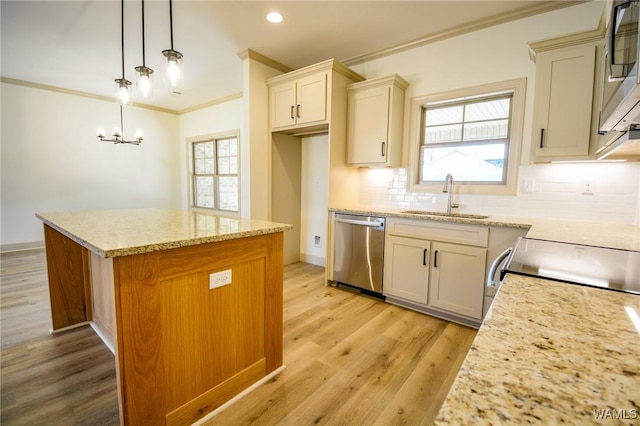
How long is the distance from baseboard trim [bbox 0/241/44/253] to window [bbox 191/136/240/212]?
250 centimetres

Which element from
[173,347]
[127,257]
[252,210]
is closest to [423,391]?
[173,347]

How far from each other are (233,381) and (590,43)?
126 inches

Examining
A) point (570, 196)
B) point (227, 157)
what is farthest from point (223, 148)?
point (570, 196)

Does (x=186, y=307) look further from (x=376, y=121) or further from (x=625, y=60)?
(x=376, y=121)

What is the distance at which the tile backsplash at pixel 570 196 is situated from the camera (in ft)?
7.23

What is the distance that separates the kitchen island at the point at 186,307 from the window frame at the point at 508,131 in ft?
6.64

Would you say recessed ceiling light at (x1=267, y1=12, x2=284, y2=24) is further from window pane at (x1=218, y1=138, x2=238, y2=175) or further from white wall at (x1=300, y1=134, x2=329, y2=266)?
window pane at (x1=218, y1=138, x2=238, y2=175)

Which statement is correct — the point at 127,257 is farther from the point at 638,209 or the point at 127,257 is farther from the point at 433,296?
the point at 638,209

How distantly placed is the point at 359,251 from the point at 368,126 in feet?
4.48

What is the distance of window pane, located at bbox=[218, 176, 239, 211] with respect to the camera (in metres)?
5.54

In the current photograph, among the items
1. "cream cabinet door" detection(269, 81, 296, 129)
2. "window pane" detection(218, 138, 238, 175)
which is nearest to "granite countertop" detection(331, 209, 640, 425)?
"cream cabinet door" detection(269, 81, 296, 129)

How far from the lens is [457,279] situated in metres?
2.47

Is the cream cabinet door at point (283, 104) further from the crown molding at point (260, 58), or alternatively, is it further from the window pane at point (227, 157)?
the window pane at point (227, 157)

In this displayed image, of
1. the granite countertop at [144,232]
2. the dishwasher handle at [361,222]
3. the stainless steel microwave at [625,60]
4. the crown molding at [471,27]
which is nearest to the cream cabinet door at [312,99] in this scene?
the crown molding at [471,27]
